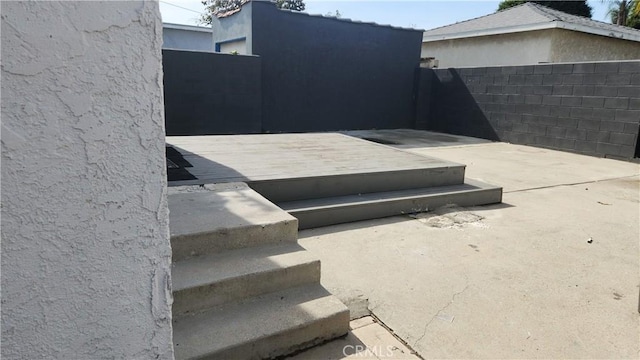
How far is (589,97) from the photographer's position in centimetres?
853

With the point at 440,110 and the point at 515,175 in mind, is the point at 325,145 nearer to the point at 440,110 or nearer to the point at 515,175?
the point at 515,175

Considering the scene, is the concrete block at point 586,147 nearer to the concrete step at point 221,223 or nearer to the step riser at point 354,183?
the step riser at point 354,183

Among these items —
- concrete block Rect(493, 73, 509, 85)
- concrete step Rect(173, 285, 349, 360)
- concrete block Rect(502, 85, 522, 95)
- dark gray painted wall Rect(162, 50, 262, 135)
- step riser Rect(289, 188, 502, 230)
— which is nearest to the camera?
concrete step Rect(173, 285, 349, 360)

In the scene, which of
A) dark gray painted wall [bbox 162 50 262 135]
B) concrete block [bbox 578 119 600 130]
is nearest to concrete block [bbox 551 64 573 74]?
concrete block [bbox 578 119 600 130]

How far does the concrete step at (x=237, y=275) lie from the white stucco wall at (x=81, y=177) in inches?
Answer: 44.3

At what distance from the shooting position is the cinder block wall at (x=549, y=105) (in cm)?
801

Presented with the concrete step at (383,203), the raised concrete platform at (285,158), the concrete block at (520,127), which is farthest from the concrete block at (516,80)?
the concrete step at (383,203)

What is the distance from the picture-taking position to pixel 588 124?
861 cm

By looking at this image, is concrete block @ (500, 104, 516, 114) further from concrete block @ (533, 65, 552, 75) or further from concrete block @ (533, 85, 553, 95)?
concrete block @ (533, 65, 552, 75)

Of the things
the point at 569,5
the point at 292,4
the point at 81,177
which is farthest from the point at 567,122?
the point at 292,4

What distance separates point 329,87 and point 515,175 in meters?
5.95

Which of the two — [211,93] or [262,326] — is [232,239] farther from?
[211,93]

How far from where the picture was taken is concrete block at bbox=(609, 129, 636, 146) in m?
7.89

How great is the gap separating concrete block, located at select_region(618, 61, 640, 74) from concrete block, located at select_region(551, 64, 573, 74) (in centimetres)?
96
